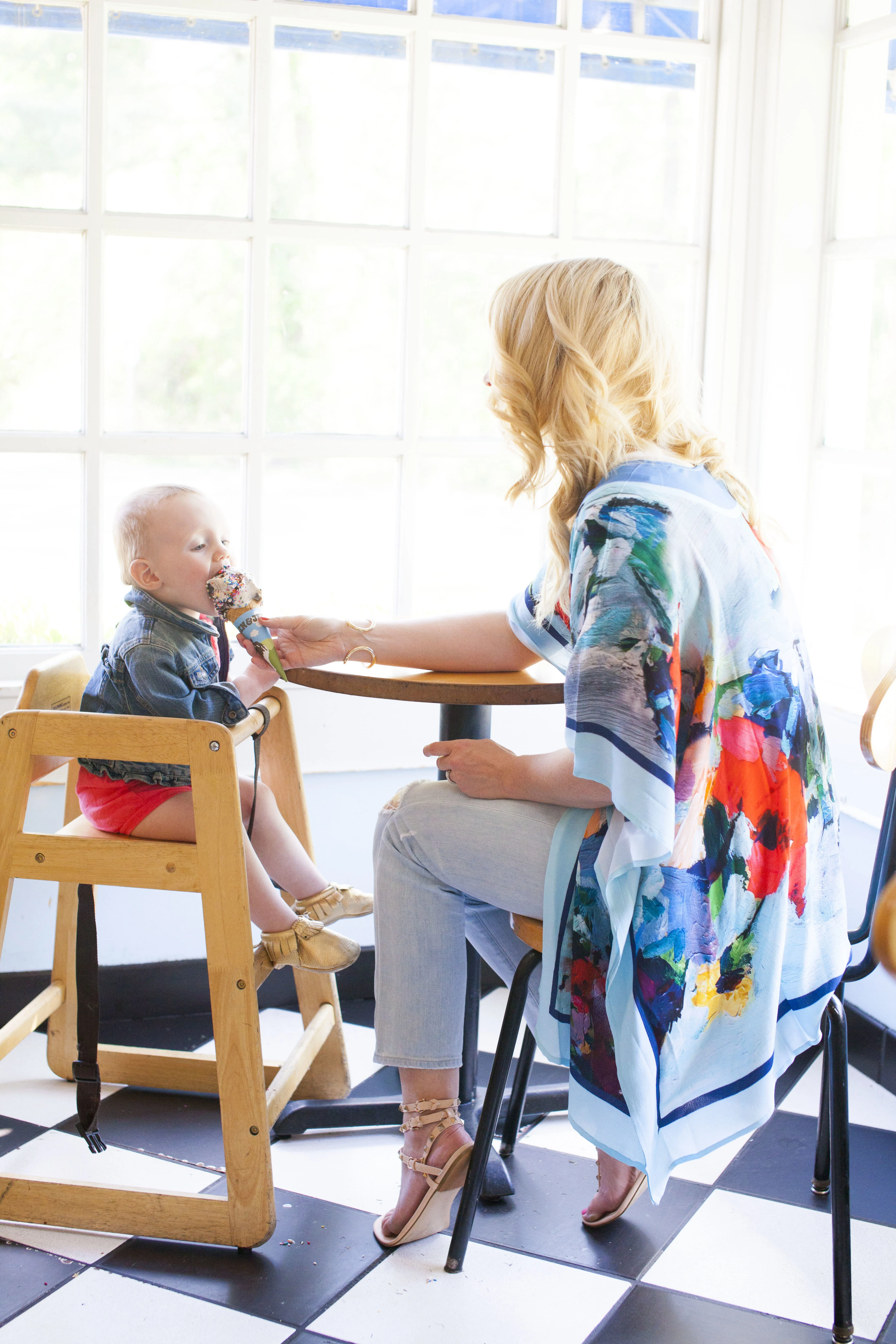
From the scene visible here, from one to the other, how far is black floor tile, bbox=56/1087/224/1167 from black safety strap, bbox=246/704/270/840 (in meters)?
0.56

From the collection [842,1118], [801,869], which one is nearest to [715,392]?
[801,869]

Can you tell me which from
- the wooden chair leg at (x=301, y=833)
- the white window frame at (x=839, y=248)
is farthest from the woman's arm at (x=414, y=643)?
the white window frame at (x=839, y=248)

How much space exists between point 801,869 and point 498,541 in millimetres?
1435

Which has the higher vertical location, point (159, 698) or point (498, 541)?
point (498, 541)

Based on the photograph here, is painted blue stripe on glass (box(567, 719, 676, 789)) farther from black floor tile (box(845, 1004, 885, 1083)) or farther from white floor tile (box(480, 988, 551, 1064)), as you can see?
black floor tile (box(845, 1004, 885, 1083))

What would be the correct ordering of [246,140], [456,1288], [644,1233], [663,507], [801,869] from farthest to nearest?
[246,140] < [644,1233] < [456,1288] < [801,869] < [663,507]

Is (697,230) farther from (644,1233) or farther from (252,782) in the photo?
(644,1233)

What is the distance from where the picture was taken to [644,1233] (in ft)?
6.34

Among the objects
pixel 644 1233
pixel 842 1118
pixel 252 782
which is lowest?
pixel 644 1233

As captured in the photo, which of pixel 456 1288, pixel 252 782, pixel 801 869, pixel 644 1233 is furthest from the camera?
pixel 252 782

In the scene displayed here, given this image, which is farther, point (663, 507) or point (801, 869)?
point (801, 869)

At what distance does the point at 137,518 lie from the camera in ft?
6.75

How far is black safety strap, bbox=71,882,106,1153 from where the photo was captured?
1.94m

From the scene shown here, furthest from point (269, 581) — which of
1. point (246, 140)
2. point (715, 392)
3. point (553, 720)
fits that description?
point (715, 392)
